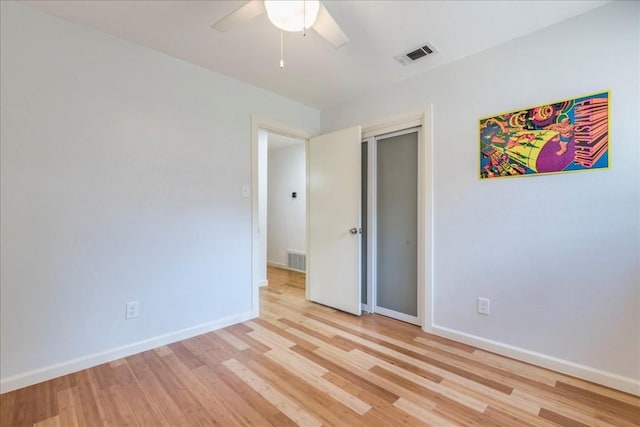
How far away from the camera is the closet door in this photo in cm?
279

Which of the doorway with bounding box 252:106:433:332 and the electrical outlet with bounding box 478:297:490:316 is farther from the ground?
the doorway with bounding box 252:106:433:332

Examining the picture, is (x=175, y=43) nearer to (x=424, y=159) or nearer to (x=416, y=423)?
(x=424, y=159)

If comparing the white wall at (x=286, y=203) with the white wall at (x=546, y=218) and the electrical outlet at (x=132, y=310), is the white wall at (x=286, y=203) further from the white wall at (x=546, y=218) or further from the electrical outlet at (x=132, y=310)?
the electrical outlet at (x=132, y=310)

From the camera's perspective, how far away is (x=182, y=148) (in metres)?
2.44

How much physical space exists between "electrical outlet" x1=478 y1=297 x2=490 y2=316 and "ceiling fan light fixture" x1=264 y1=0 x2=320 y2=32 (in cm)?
226

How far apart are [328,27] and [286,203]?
167 inches

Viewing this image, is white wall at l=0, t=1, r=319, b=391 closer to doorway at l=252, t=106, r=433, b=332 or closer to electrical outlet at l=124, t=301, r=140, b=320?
electrical outlet at l=124, t=301, r=140, b=320

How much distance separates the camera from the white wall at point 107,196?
1.78 meters

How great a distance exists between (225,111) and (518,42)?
2403 millimetres

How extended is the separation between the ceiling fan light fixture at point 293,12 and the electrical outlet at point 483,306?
2.26 meters

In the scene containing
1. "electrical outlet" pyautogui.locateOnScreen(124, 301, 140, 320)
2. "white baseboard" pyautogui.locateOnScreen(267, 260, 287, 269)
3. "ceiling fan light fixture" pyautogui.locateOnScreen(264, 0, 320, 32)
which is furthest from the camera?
"white baseboard" pyautogui.locateOnScreen(267, 260, 287, 269)

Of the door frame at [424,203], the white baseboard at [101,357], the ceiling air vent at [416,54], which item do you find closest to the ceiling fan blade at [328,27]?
the ceiling air vent at [416,54]

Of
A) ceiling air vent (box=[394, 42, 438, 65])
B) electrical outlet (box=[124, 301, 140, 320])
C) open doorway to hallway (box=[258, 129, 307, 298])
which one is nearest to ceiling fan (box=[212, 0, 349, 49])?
ceiling air vent (box=[394, 42, 438, 65])

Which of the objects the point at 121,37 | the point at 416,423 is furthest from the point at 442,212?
the point at 121,37
